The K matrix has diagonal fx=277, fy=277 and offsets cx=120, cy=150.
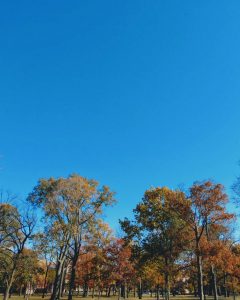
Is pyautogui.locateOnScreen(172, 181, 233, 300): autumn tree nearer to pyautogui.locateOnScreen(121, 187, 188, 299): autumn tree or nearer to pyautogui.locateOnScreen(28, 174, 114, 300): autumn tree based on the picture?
pyautogui.locateOnScreen(121, 187, 188, 299): autumn tree

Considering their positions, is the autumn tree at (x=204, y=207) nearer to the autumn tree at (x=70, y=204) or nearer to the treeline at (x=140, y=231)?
the treeline at (x=140, y=231)

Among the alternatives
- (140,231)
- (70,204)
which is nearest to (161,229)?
(140,231)

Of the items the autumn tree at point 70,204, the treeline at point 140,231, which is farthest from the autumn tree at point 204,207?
the autumn tree at point 70,204

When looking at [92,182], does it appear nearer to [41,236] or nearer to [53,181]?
[53,181]

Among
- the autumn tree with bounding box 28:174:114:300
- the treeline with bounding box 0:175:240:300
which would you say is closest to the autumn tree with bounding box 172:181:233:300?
the treeline with bounding box 0:175:240:300

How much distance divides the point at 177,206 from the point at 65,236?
14.5 metres

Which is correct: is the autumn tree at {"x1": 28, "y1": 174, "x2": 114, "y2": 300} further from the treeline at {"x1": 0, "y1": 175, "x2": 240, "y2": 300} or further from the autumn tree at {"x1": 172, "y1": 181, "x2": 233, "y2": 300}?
the autumn tree at {"x1": 172, "y1": 181, "x2": 233, "y2": 300}

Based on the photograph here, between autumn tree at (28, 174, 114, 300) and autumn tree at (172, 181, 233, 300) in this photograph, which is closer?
autumn tree at (172, 181, 233, 300)

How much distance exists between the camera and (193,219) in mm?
27188

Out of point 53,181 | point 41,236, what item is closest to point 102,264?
point 41,236

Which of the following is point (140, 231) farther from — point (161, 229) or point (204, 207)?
point (204, 207)

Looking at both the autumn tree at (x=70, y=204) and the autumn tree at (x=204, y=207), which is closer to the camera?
the autumn tree at (x=204, y=207)

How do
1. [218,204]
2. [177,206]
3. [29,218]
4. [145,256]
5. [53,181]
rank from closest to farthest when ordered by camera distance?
[218,204] < [177,206] < [145,256] < [53,181] < [29,218]

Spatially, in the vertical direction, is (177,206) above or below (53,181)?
below
